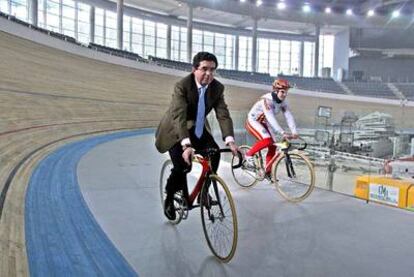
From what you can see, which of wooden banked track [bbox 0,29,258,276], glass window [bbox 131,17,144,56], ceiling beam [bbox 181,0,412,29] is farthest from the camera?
glass window [bbox 131,17,144,56]

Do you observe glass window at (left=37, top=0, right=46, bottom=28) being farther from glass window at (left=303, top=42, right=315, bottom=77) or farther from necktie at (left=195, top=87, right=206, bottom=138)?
glass window at (left=303, top=42, right=315, bottom=77)

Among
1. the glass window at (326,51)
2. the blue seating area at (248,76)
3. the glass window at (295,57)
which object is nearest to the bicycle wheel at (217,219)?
the blue seating area at (248,76)

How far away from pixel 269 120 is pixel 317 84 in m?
34.2

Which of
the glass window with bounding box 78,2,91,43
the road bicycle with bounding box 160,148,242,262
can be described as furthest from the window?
the road bicycle with bounding box 160,148,242,262

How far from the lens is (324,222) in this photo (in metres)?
3.34

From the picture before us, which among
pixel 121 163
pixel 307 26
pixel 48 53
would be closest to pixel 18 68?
pixel 48 53

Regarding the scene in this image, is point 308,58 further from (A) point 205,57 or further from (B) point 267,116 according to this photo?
(A) point 205,57

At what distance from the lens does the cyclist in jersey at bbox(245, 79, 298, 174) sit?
418cm

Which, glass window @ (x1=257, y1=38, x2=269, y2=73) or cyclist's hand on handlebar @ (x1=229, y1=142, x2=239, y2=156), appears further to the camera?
glass window @ (x1=257, y1=38, x2=269, y2=73)

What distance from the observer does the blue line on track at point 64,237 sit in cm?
230

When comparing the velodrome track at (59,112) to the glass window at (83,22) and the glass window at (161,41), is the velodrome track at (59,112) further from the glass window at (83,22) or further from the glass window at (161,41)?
the glass window at (161,41)

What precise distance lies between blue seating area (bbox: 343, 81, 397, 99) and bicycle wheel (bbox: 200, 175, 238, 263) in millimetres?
35866

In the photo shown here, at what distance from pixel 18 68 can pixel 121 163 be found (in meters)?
5.86

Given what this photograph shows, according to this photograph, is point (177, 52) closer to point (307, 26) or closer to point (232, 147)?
point (307, 26)
